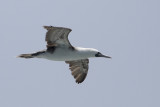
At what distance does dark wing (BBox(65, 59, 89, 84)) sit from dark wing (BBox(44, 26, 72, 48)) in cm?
340

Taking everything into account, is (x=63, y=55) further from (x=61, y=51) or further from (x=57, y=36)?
(x=57, y=36)

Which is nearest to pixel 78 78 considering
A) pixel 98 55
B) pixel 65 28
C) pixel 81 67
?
pixel 81 67

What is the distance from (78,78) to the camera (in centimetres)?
3319

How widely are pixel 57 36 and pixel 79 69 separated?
4.78 m

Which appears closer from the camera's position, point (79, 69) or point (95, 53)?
point (95, 53)

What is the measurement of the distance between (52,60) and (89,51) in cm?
250

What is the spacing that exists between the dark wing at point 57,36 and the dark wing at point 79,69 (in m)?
3.40

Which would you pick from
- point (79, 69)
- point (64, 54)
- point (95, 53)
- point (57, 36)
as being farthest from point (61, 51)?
point (79, 69)

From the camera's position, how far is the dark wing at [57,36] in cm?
2834

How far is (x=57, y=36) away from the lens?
29438 millimetres

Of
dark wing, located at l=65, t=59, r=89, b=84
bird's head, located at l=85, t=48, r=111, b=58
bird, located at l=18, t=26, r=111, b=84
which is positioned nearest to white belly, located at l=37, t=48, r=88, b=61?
bird, located at l=18, t=26, r=111, b=84

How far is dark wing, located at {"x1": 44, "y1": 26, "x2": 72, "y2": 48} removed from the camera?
2834cm

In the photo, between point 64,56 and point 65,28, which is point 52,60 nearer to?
point 64,56

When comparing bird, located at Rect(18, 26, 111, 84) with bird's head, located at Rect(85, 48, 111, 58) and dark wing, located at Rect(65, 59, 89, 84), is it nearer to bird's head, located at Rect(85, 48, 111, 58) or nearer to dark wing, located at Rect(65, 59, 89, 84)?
bird's head, located at Rect(85, 48, 111, 58)
